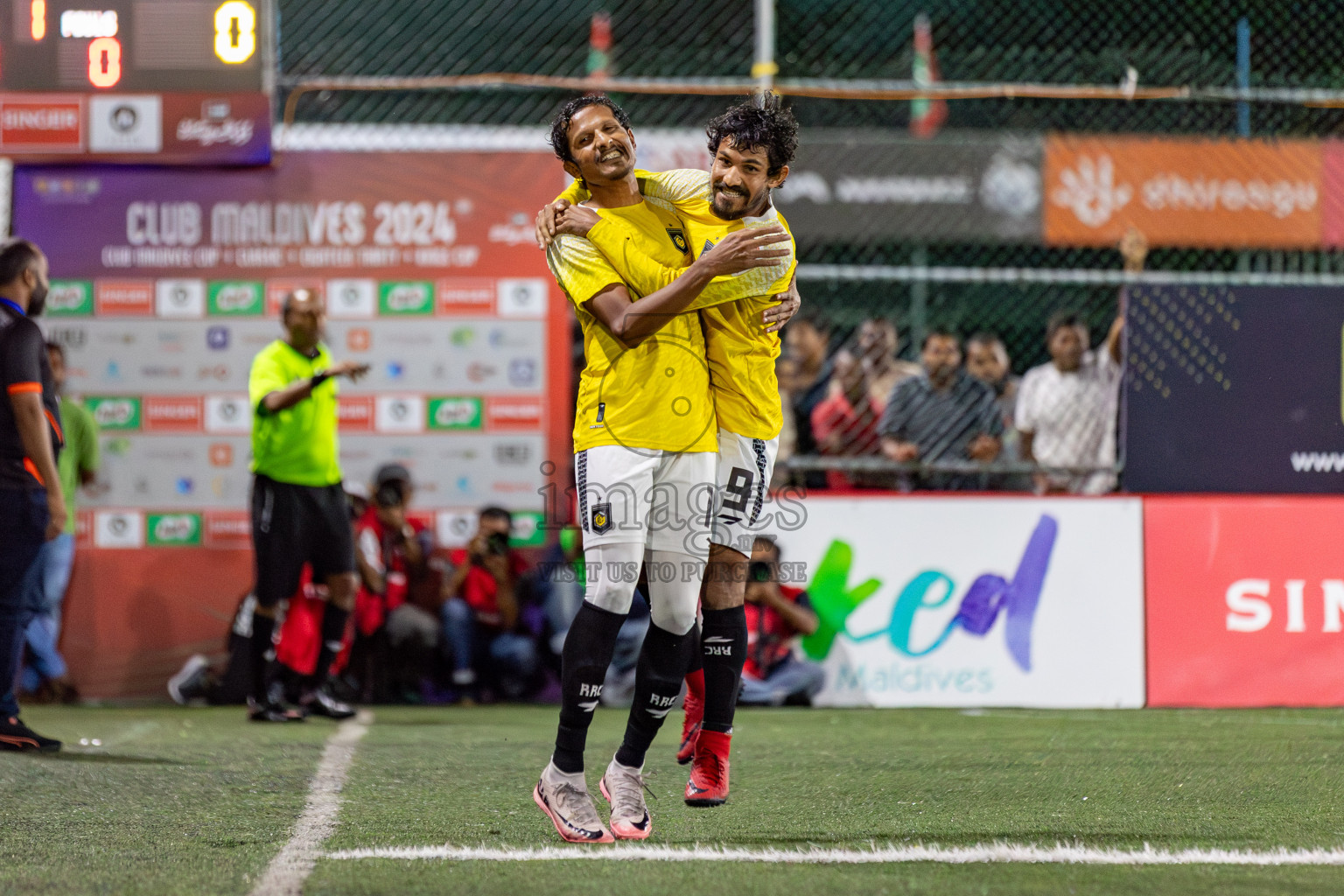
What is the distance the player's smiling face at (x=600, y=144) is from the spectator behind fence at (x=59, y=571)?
528 cm

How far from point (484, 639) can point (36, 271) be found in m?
3.41

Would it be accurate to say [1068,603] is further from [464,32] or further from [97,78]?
[464,32]

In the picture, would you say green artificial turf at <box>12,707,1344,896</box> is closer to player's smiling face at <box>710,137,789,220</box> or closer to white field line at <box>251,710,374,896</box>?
white field line at <box>251,710,374,896</box>

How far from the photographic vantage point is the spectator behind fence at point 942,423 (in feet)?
26.7

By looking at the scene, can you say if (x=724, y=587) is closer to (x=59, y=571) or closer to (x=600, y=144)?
(x=600, y=144)

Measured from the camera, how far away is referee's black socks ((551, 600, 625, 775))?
3.80 metres

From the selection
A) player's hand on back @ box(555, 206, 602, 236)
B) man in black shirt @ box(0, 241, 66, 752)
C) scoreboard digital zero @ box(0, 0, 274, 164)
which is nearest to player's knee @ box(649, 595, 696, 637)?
player's hand on back @ box(555, 206, 602, 236)

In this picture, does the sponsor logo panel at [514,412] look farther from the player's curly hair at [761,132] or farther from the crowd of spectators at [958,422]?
the player's curly hair at [761,132]

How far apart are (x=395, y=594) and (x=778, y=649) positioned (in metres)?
2.25

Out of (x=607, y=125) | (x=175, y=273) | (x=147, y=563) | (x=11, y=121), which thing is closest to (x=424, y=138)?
(x=175, y=273)

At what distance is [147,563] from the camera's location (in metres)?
8.59

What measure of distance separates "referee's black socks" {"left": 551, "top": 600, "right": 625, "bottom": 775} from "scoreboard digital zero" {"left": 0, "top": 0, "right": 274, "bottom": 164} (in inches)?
218

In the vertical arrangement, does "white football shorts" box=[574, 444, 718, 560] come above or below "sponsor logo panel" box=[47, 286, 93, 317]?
below

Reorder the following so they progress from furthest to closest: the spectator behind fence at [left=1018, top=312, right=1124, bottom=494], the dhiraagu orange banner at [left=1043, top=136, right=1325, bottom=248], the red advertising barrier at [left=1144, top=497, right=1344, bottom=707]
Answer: the dhiraagu orange banner at [left=1043, top=136, right=1325, bottom=248], the spectator behind fence at [left=1018, top=312, right=1124, bottom=494], the red advertising barrier at [left=1144, top=497, right=1344, bottom=707]
